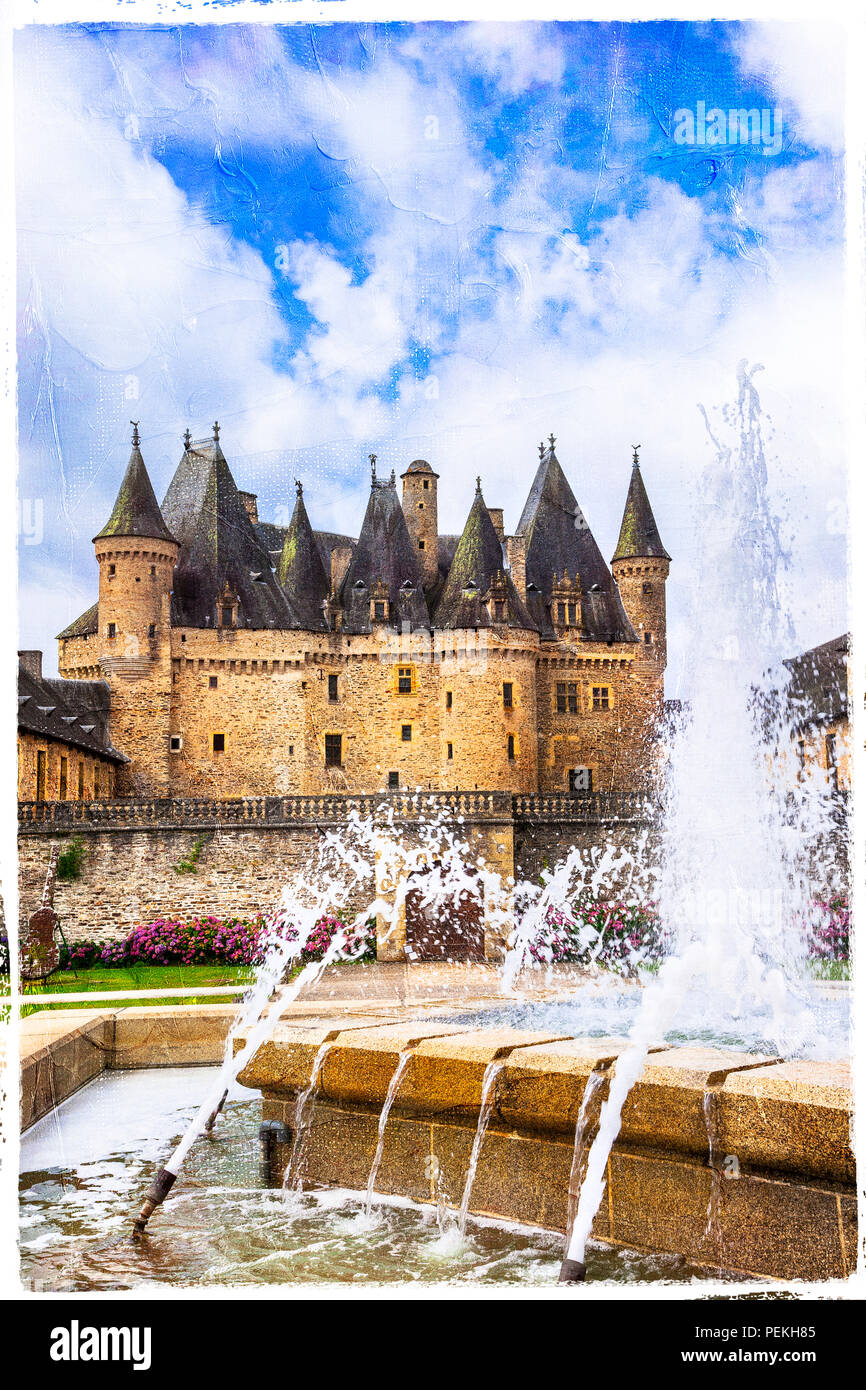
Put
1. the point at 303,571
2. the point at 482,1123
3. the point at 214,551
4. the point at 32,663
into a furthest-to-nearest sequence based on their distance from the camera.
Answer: the point at 303,571 < the point at 214,551 < the point at 32,663 < the point at 482,1123

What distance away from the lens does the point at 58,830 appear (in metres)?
29.7

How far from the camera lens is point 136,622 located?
46125 mm

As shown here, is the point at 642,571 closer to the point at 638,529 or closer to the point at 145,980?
the point at 638,529

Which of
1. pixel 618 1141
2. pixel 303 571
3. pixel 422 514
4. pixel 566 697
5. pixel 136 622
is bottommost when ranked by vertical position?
pixel 618 1141

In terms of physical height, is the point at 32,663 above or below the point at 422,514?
below

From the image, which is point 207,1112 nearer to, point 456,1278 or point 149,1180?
point 149,1180

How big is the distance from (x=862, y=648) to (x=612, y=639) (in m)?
44.4

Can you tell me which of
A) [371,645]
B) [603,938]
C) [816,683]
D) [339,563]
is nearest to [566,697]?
[371,645]

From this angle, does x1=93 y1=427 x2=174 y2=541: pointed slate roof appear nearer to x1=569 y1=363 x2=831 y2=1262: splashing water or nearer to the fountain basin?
x1=569 y1=363 x2=831 y2=1262: splashing water

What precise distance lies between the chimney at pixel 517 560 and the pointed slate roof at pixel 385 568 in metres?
3.78

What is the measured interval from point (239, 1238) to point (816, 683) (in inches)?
1349

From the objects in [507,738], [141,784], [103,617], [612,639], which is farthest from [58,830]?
[612,639]

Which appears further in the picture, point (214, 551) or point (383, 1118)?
point (214, 551)

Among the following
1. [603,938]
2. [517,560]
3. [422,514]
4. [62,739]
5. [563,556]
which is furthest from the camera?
[563,556]
